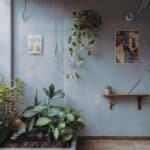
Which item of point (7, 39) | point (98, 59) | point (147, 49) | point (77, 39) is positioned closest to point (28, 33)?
point (7, 39)

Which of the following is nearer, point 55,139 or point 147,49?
point 55,139

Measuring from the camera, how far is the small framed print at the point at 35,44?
5.93 meters

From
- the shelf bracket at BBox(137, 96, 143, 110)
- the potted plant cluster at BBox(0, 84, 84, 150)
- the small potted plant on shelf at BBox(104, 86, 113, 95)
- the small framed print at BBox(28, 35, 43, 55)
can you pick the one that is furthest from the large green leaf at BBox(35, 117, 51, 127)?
the shelf bracket at BBox(137, 96, 143, 110)

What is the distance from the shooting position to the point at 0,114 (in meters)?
5.13

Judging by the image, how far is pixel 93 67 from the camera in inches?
234

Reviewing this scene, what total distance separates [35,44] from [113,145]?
2.27 m

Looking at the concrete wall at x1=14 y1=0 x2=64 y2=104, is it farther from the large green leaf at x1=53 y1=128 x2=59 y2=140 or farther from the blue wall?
the large green leaf at x1=53 y1=128 x2=59 y2=140

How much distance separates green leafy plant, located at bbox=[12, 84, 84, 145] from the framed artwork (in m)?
1.35

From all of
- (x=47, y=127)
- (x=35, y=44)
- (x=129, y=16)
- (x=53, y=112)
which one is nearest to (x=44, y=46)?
(x=35, y=44)

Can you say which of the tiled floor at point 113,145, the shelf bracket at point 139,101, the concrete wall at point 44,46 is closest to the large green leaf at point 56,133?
the tiled floor at point 113,145

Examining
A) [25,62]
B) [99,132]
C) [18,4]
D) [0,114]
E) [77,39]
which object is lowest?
[99,132]

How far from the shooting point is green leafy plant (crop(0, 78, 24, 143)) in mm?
5121

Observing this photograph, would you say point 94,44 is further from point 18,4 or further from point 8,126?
point 8,126

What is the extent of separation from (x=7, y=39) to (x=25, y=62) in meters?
0.53
